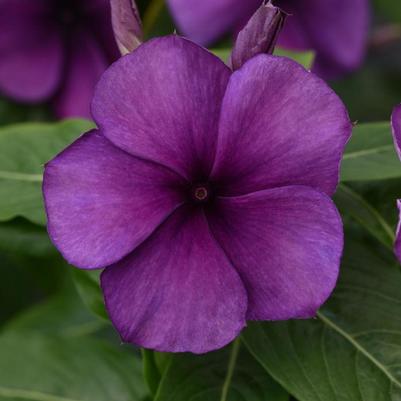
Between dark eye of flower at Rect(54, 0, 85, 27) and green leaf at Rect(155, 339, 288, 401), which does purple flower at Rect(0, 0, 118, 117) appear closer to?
dark eye of flower at Rect(54, 0, 85, 27)

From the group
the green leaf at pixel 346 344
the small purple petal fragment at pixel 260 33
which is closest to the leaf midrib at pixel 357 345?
the green leaf at pixel 346 344

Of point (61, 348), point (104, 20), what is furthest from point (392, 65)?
point (61, 348)

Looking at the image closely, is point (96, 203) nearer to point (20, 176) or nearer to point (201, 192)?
point (201, 192)

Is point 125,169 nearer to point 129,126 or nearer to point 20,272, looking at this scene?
point 129,126

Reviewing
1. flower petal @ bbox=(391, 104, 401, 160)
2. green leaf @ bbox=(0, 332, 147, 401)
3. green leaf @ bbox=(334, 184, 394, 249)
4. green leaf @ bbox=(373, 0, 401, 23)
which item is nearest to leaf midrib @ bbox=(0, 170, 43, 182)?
green leaf @ bbox=(0, 332, 147, 401)

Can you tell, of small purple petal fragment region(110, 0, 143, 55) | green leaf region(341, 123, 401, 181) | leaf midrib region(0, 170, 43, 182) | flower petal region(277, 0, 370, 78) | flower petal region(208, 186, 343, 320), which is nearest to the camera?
flower petal region(208, 186, 343, 320)
